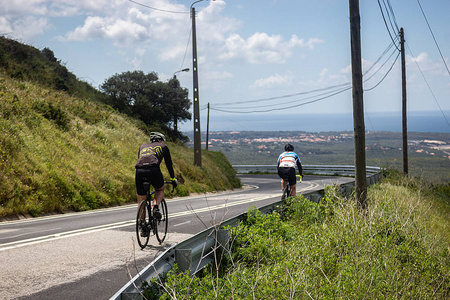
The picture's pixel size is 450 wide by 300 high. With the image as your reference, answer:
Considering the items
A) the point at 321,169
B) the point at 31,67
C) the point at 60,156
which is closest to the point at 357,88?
the point at 60,156

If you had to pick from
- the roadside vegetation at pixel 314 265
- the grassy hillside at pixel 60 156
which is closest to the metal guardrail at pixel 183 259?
the roadside vegetation at pixel 314 265

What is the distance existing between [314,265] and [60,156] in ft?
46.5

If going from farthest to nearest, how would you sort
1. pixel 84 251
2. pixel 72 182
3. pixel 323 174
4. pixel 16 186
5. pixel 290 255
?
pixel 323 174
pixel 72 182
pixel 16 186
pixel 84 251
pixel 290 255

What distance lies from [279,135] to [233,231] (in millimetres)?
155757

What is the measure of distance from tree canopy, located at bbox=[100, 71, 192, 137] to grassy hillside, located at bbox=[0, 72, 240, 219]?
10.2 meters

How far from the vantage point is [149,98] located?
139ft

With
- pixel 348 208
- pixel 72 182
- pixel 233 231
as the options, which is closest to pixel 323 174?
pixel 72 182

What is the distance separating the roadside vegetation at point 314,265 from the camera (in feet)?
15.4

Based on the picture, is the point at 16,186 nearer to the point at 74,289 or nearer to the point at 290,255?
the point at 74,289

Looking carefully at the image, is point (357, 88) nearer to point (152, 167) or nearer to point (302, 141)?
point (152, 167)

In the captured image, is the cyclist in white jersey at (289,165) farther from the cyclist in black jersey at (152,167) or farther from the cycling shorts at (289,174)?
the cyclist in black jersey at (152,167)

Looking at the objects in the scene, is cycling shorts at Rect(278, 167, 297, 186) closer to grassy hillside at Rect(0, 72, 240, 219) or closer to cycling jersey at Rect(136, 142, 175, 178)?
cycling jersey at Rect(136, 142, 175, 178)

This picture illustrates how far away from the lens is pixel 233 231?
21.7ft

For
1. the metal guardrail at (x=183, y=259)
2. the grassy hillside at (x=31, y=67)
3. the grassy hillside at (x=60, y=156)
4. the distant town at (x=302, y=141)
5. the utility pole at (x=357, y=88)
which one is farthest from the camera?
the distant town at (x=302, y=141)
